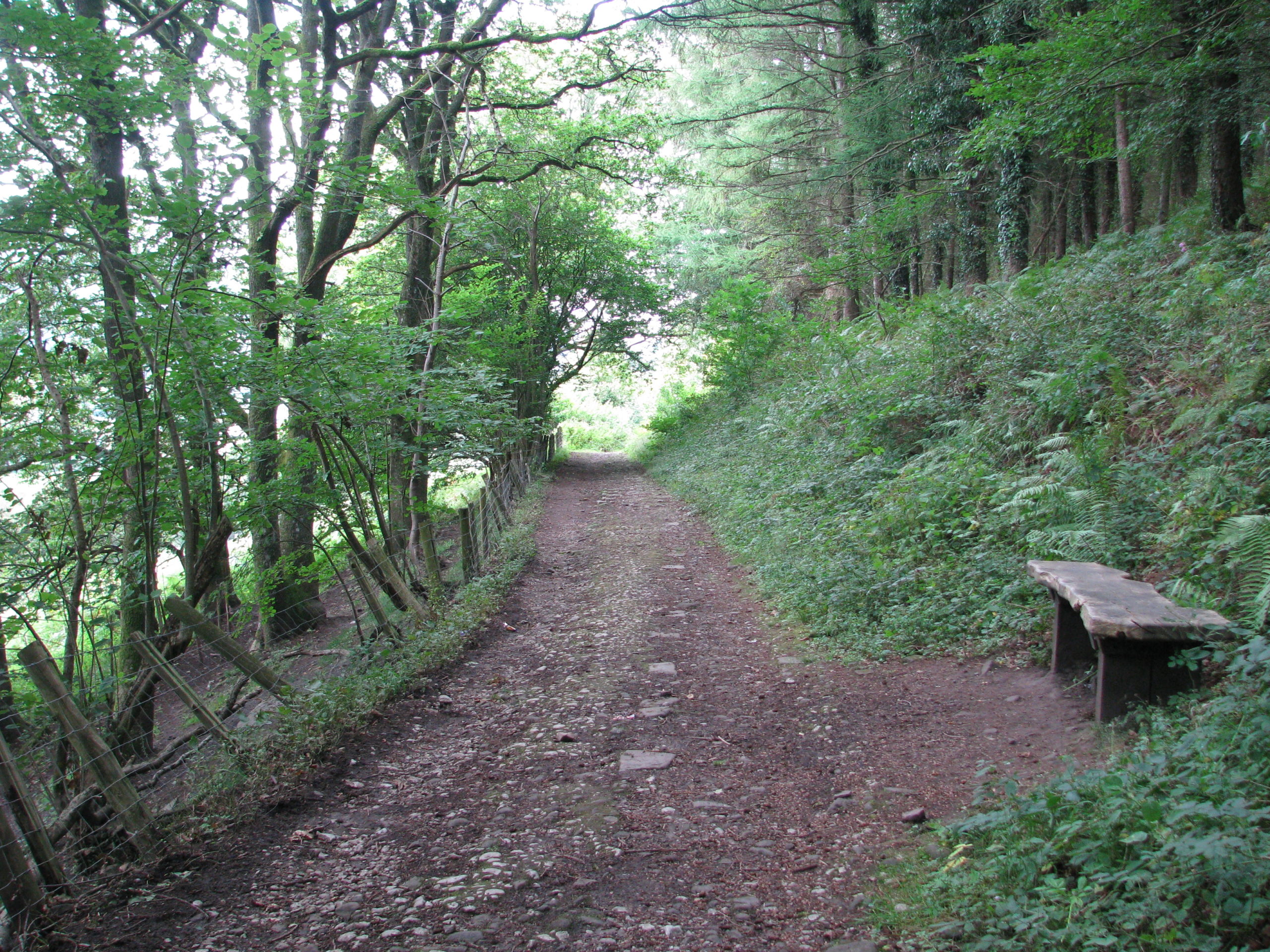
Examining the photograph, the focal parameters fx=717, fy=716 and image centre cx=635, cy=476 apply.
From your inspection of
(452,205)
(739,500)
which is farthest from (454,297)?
(739,500)

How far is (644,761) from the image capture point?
14.7 ft

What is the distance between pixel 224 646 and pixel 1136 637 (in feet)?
16.6

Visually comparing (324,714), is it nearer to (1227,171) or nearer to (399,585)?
(399,585)

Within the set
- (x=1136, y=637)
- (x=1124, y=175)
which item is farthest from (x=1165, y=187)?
(x=1136, y=637)

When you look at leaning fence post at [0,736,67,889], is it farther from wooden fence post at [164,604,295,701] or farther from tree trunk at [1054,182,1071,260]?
tree trunk at [1054,182,1071,260]

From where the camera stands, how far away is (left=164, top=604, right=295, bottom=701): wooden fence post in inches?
169

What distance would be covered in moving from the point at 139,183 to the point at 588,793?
5.94 meters

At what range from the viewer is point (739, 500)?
11.7 metres

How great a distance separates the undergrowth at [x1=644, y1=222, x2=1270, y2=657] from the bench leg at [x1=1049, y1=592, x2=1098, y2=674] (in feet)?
1.45

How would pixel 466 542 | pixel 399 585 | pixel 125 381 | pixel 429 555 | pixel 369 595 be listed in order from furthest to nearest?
1. pixel 466 542
2. pixel 429 555
3. pixel 399 585
4. pixel 369 595
5. pixel 125 381

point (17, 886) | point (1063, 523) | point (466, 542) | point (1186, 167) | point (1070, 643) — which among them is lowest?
point (17, 886)

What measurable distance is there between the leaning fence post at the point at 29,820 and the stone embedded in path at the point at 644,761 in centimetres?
275

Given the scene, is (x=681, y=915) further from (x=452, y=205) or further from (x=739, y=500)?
(x=452, y=205)

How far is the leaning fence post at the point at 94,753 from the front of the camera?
10.8 feet
